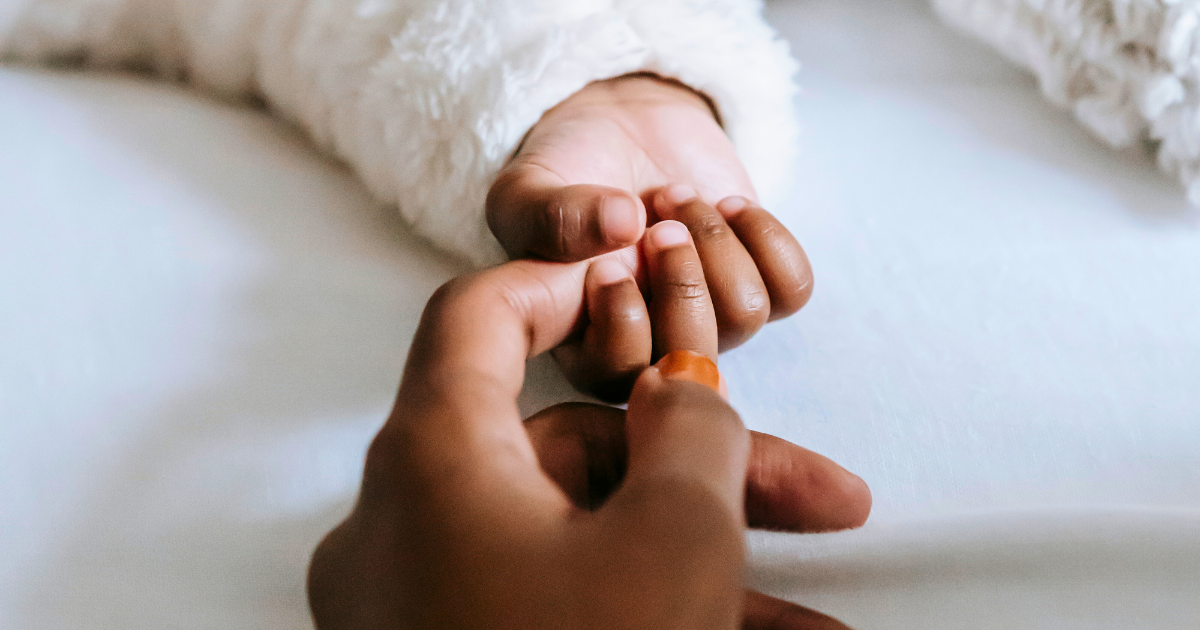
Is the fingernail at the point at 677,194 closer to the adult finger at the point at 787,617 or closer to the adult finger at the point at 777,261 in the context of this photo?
the adult finger at the point at 777,261

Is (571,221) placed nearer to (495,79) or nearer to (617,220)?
(617,220)

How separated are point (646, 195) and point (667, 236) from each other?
0.23ft

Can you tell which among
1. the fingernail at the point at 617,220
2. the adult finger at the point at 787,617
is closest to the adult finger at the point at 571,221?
the fingernail at the point at 617,220

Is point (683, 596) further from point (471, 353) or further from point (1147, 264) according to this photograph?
point (1147, 264)

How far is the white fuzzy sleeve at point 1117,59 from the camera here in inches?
16.5

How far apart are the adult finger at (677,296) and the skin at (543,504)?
0.05 meters

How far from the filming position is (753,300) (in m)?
0.32

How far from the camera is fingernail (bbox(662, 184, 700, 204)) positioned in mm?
366

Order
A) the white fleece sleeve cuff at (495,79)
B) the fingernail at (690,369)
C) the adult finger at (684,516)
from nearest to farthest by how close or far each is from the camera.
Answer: the adult finger at (684,516) < the fingernail at (690,369) < the white fleece sleeve cuff at (495,79)

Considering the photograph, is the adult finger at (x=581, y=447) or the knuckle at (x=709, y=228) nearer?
the adult finger at (x=581, y=447)

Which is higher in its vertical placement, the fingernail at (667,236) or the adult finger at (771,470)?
the fingernail at (667,236)

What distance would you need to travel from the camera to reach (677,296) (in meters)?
0.30

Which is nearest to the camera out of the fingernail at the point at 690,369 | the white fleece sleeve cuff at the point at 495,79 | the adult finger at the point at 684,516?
the adult finger at the point at 684,516

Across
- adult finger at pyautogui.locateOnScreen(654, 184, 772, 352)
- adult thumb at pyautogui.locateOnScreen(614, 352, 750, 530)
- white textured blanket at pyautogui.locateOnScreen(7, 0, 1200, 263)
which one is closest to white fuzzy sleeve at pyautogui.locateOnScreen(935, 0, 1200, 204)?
white textured blanket at pyautogui.locateOnScreen(7, 0, 1200, 263)
